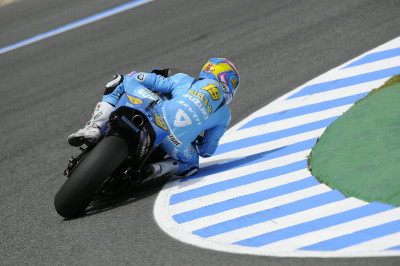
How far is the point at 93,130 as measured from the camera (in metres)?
5.22

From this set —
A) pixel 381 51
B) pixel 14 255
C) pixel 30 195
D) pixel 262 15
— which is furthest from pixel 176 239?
pixel 262 15

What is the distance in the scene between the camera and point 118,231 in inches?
178

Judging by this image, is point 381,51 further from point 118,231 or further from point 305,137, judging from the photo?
point 118,231

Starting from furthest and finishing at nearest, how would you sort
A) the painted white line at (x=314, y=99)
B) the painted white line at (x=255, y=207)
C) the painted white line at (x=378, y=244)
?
1. the painted white line at (x=314, y=99)
2. the painted white line at (x=255, y=207)
3. the painted white line at (x=378, y=244)

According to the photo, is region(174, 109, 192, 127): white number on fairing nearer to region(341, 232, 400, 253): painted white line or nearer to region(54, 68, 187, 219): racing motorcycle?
region(54, 68, 187, 219): racing motorcycle

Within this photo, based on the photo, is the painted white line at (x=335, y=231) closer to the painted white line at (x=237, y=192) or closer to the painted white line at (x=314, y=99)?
the painted white line at (x=237, y=192)

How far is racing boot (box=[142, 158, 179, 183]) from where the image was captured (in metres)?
5.20

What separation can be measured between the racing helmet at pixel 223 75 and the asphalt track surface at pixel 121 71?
1.51m

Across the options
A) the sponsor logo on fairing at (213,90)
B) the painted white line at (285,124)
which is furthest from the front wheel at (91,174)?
the painted white line at (285,124)

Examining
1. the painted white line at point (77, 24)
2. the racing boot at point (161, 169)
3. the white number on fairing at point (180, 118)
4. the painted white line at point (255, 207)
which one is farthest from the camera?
the painted white line at point (77, 24)

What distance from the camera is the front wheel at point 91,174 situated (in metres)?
4.58

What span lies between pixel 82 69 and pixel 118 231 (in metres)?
6.53

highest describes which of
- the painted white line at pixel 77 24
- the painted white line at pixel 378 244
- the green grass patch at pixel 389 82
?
the painted white line at pixel 378 244

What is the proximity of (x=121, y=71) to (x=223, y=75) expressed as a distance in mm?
4503
